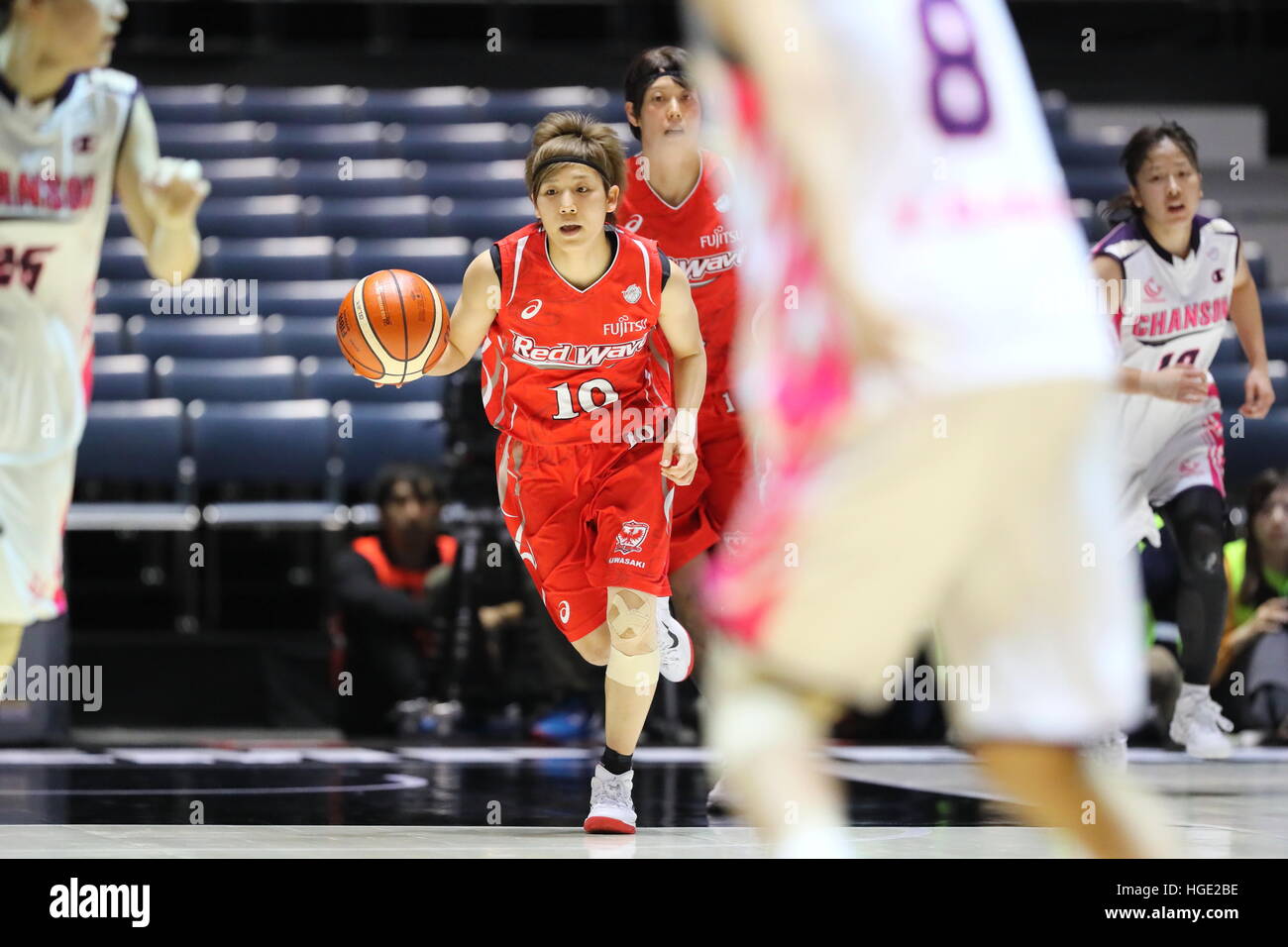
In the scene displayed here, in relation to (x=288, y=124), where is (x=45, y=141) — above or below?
below

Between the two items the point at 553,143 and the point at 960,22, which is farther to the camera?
the point at 553,143

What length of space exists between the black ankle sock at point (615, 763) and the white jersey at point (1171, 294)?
2.24 meters

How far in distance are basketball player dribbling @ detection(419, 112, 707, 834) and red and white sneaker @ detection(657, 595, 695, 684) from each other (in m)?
0.19

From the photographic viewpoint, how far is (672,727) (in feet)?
24.1

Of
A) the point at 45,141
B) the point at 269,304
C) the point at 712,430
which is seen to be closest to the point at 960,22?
the point at 45,141

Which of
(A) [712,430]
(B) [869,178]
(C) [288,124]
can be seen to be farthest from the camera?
(C) [288,124]

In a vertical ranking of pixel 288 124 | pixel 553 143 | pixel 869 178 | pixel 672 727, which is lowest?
pixel 672 727

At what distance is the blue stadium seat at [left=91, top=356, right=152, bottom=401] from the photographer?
8.98 m

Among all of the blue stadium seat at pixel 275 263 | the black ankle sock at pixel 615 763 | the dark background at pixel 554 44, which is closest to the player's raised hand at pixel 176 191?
the black ankle sock at pixel 615 763

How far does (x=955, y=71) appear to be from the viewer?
2139 mm

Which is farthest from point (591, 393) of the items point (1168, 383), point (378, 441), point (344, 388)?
point (344, 388)

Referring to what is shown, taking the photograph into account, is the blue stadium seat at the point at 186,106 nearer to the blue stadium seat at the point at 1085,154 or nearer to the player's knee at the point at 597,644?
the blue stadium seat at the point at 1085,154
